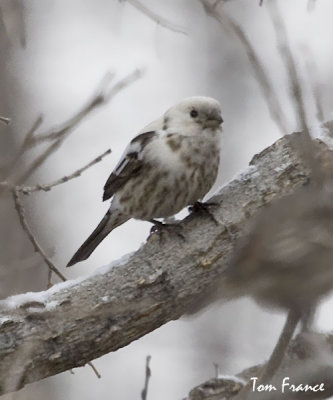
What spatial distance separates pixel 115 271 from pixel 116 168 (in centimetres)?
113

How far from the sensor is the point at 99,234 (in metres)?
4.84

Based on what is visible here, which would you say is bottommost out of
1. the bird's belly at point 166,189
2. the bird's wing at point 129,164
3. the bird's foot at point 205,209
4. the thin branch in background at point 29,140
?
the thin branch in background at point 29,140

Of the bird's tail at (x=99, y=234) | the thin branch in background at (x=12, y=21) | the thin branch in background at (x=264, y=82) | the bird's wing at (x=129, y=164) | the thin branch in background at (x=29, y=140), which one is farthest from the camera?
the bird's tail at (x=99, y=234)

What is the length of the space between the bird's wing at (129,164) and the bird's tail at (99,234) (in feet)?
0.51

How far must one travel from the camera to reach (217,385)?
12.4 feet

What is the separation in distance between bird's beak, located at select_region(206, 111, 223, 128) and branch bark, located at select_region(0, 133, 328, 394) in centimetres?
57

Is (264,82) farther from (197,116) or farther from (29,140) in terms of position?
(197,116)

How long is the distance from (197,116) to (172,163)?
285 millimetres

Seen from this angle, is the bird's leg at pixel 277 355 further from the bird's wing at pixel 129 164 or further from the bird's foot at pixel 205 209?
the bird's wing at pixel 129 164

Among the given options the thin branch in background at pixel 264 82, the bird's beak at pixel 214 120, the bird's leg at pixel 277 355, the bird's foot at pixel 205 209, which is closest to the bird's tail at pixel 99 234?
the bird's beak at pixel 214 120

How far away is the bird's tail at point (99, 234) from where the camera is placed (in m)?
4.79

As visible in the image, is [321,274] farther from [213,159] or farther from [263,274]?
[213,159]

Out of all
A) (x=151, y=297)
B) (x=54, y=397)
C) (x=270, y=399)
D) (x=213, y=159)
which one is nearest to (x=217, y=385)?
(x=151, y=297)

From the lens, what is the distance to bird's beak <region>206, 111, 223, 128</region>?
4441mm
